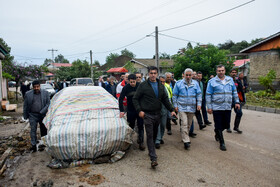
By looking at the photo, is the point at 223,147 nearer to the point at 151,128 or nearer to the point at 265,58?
the point at 151,128

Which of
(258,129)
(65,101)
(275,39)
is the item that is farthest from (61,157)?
(275,39)

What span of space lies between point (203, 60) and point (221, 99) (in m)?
9.74

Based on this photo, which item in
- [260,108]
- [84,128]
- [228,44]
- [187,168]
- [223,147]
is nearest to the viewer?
[187,168]

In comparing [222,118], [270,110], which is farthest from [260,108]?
[222,118]

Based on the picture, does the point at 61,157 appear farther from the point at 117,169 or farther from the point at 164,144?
the point at 164,144

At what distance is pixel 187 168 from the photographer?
13.1 ft

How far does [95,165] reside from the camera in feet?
13.8

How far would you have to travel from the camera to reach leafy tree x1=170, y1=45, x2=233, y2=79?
14211 millimetres

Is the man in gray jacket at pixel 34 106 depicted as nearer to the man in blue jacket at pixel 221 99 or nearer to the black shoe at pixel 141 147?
the black shoe at pixel 141 147

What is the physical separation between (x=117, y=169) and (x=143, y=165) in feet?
1.69

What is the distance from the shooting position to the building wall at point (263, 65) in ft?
54.6

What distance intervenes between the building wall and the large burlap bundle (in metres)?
16.2

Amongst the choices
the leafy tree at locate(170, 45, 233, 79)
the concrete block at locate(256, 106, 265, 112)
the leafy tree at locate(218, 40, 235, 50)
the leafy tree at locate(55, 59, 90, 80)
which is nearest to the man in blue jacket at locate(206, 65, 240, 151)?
the concrete block at locate(256, 106, 265, 112)

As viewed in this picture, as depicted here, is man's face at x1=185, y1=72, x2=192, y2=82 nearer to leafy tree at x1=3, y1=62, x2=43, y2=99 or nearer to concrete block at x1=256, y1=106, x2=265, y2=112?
concrete block at x1=256, y1=106, x2=265, y2=112
